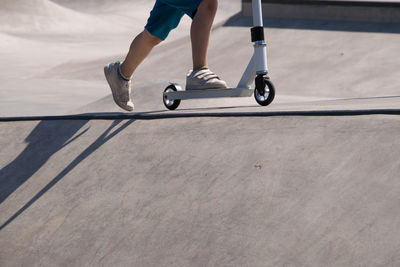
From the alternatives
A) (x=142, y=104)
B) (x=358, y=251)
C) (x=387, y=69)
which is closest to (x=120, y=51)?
(x=387, y=69)

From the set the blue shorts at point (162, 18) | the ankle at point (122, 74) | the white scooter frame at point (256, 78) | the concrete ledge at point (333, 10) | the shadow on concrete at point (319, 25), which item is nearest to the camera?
the white scooter frame at point (256, 78)

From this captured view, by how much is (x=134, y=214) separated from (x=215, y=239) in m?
0.60

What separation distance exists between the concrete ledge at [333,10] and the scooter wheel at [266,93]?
679 cm

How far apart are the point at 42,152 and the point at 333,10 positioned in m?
7.88

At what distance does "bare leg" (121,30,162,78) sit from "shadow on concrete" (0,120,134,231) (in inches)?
21.2

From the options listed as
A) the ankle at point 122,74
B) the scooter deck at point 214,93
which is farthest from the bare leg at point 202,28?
the ankle at point 122,74

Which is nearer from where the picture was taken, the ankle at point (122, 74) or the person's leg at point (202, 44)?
the person's leg at point (202, 44)

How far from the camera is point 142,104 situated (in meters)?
5.79

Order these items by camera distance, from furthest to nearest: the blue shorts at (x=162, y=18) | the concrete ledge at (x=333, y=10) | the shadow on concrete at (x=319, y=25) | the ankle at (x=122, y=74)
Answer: the concrete ledge at (x=333, y=10) → the shadow on concrete at (x=319, y=25) → the ankle at (x=122, y=74) → the blue shorts at (x=162, y=18)

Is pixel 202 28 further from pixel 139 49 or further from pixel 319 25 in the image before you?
pixel 319 25

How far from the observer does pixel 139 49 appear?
186 inches

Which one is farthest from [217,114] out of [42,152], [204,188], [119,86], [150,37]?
[42,152]

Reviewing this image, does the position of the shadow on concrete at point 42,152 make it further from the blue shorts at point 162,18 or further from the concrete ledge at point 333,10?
the concrete ledge at point 333,10

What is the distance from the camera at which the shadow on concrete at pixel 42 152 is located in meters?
4.13
